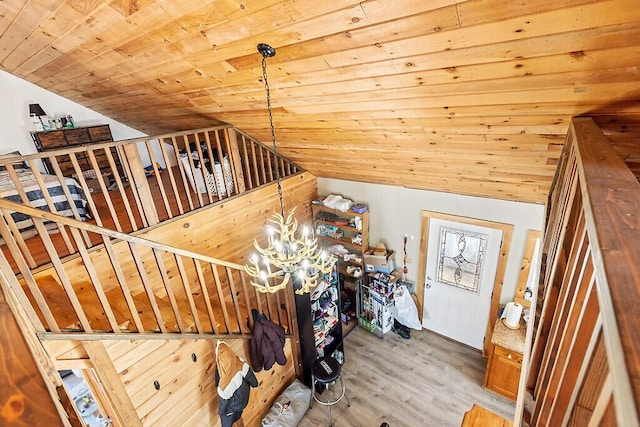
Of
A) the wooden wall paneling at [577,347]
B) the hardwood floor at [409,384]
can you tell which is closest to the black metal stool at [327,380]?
the hardwood floor at [409,384]

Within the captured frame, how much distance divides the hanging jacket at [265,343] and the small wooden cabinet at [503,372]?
258cm

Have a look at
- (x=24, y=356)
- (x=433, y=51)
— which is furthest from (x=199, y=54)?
(x=24, y=356)

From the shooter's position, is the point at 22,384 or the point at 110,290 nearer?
the point at 22,384

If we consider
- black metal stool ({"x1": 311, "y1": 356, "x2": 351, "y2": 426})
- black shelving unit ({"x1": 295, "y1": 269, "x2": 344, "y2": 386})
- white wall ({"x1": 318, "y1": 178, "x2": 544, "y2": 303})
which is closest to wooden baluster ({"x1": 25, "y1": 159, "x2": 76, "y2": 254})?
black shelving unit ({"x1": 295, "y1": 269, "x2": 344, "y2": 386})

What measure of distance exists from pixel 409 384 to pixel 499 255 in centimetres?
206

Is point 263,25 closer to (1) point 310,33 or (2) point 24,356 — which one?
(1) point 310,33

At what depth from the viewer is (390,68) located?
A: 1.85 meters

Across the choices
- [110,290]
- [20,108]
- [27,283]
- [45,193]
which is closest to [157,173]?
[45,193]

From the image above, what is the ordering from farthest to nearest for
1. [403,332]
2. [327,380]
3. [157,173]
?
1. [403,332]
2. [327,380]
3. [157,173]

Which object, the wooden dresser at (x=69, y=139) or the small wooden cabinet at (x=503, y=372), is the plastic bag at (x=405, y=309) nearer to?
the small wooden cabinet at (x=503, y=372)

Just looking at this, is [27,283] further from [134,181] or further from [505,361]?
[505,361]

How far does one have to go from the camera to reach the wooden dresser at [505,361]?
3.54 metres

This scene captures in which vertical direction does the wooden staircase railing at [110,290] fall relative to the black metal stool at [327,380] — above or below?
above

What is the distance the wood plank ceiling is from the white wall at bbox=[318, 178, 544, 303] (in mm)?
271
